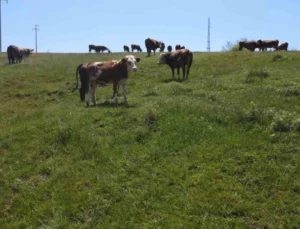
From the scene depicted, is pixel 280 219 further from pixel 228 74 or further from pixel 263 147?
pixel 228 74

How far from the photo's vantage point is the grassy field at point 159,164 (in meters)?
9.19

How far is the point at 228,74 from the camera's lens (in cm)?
2447

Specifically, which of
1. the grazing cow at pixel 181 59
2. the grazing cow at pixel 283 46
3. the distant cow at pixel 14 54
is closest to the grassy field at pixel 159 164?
the grazing cow at pixel 181 59

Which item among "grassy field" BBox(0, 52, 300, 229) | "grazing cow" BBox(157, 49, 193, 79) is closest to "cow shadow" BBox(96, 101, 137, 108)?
"grassy field" BBox(0, 52, 300, 229)

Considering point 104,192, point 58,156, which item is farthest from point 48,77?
point 104,192

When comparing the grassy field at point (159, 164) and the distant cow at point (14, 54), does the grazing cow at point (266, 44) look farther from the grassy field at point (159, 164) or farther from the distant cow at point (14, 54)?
the grassy field at point (159, 164)

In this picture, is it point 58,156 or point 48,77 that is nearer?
point 58,156

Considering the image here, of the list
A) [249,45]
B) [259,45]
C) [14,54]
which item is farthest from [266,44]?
[14,54]

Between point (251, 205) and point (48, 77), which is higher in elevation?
point (48, 77)

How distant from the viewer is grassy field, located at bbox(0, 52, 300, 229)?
919cm

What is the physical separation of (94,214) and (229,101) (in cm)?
844

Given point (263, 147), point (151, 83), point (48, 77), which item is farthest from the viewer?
point (48, 77)

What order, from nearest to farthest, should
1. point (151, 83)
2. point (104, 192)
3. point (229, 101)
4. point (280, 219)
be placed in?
point (280, 219) → point (104, 192) → point (229, 101) → point (151, 83)

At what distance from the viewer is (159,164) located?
11.1 m
